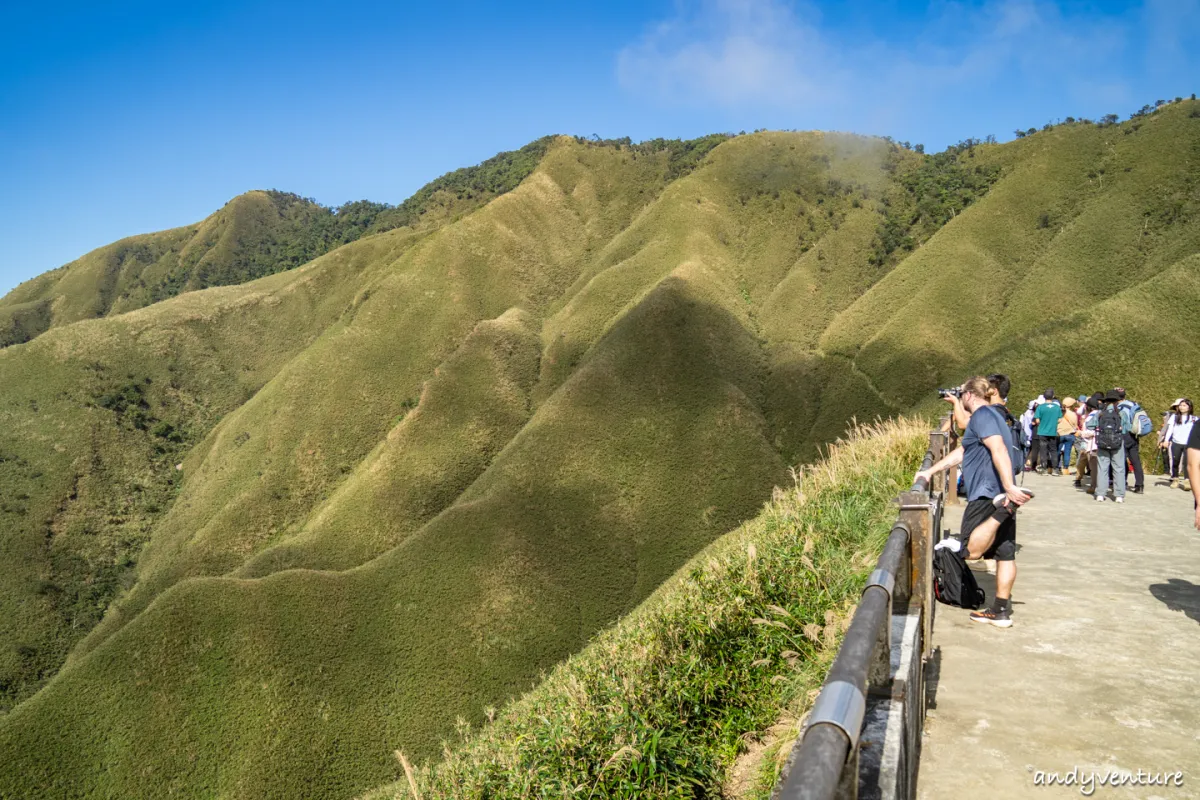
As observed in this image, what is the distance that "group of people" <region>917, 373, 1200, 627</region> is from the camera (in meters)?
8.66

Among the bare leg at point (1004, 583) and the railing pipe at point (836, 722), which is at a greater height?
the railing pipe at point (836, 722)

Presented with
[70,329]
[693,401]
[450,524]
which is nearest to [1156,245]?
[693,401]

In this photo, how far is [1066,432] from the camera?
2064 cm

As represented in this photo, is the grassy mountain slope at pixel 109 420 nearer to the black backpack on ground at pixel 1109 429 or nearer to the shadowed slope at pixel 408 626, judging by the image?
the shadowed slope at pixel 408 626

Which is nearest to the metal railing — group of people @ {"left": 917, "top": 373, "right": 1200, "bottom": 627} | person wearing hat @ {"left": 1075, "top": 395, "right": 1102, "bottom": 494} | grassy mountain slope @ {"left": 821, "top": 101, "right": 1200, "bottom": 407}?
group of people @ {"left": 917, "top": 373, "right": 1200, "bottom": 627}

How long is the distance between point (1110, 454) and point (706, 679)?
41.0ft

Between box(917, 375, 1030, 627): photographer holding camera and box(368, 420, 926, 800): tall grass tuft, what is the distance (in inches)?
44.0

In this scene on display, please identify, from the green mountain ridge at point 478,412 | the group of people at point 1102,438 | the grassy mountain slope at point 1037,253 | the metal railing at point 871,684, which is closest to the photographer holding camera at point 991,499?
the metal railing at point 871,684

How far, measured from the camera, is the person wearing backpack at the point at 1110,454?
1580 cm

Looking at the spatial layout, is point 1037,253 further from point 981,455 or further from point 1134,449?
point 981,455

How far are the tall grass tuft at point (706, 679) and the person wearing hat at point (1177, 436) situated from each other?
450 inches

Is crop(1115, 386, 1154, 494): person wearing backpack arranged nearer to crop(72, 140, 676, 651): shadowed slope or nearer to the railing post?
the railing post

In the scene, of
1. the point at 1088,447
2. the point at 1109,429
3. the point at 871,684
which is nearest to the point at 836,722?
the point at 871,684

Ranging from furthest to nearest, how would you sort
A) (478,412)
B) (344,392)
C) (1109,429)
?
1. (344,392)
2. (478,412)
3. (1109,429)
